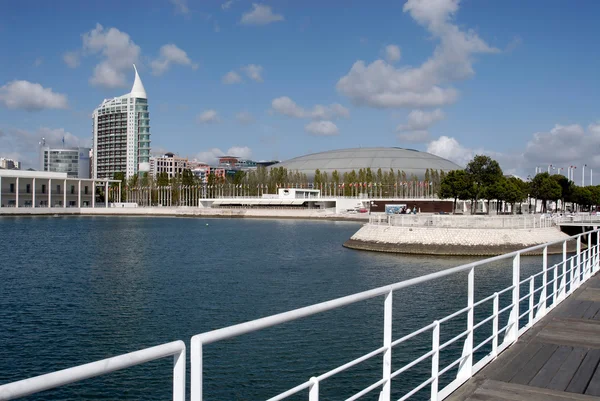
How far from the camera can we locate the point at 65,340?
18906mm

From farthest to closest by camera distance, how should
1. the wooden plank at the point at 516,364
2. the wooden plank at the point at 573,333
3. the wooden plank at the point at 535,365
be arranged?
1. the wooden plank at the point at 573,333
2. the wooden plank at the point at 516,364
3. the wooden plank at the point at 535,365

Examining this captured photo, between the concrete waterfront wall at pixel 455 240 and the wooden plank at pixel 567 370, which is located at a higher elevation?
the wooden plank at pixel 567 370

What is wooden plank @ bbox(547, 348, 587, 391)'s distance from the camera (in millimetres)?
6164

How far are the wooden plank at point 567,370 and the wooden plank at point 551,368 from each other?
0.13ft

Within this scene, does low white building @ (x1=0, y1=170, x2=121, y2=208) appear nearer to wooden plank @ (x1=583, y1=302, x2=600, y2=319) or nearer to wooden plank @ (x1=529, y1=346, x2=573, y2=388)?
wooden plank @ (x1=583, y1=302, x2=600, y2=319)

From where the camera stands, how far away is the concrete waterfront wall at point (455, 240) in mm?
47688

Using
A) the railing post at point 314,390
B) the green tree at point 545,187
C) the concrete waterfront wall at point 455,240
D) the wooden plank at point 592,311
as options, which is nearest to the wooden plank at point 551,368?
the wooden plank at point 592,311

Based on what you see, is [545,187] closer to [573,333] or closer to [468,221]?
[468,221]

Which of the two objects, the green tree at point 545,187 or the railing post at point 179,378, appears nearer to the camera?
the railing post at point 179,378

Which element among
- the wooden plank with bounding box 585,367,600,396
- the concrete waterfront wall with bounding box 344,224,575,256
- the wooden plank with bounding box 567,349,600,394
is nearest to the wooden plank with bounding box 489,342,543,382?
the wooden plank with bounding box 567,349,600,394

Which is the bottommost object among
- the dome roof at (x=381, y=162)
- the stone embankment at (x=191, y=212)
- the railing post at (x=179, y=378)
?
the stone embankment at (x=191, y=212)

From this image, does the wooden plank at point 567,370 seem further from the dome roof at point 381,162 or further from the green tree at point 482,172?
the dome roof at point 381,162

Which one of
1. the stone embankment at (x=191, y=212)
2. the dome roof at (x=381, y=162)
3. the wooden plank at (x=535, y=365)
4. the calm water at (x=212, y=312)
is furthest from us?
the dome roof at (x=381, y=162)

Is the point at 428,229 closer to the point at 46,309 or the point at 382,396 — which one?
the point at 46,309
